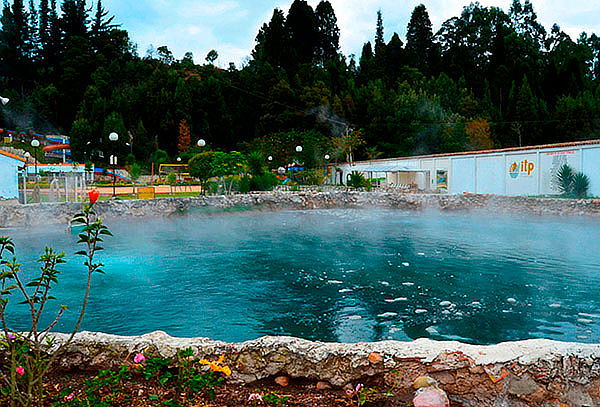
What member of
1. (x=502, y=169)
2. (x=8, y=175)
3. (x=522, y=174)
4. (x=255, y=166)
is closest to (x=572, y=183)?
(x=522, y=174)

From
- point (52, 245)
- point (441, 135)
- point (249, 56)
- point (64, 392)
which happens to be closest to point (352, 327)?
point (64, 392)

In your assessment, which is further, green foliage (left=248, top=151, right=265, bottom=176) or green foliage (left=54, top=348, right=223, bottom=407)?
green foliage (left=248, top=151, right=265, bottom=176)

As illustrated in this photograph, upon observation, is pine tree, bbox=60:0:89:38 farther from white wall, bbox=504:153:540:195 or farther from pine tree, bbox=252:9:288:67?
white wall, bbox=504:153:540:195

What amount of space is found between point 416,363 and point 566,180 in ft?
62.5

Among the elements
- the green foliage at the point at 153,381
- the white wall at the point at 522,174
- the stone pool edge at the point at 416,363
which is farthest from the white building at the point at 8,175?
the white wall at the point at 522,174

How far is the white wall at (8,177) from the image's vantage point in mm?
17141

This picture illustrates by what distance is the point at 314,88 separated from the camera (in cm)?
4903

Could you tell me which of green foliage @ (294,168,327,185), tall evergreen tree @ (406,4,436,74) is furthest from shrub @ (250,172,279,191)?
tall evergreen tree @ (406,4,436,74)

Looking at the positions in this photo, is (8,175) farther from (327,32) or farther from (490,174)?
(327,32)

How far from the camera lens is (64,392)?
271 centimetres

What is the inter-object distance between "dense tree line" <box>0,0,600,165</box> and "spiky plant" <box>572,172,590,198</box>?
20.6 meters

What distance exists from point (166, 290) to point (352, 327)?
330 cm

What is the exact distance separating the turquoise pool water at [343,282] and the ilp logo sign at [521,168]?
22.3ft

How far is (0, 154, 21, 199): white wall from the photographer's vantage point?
17141 millimetres
